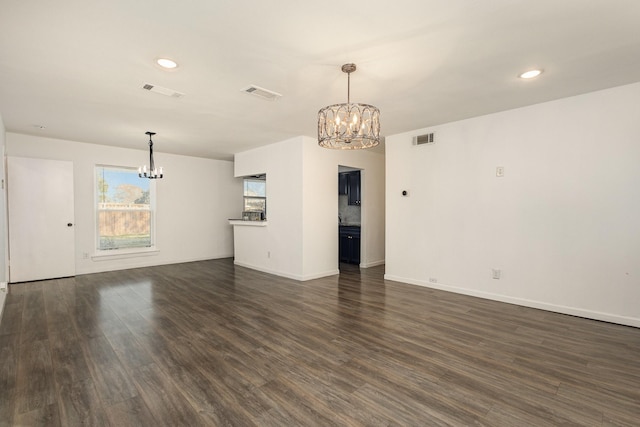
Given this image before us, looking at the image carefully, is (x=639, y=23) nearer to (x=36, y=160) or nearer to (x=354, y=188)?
(x=354, y=188)

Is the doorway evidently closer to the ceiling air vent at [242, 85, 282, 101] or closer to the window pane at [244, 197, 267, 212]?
the window pane at [244, 197, 267, 212]

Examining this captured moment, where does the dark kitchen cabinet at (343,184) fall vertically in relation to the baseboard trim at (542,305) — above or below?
above

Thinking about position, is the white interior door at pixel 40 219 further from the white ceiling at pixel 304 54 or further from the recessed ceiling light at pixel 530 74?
the recessed ceiling light at pixel 530 74

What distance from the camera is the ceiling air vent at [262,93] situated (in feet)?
10.4

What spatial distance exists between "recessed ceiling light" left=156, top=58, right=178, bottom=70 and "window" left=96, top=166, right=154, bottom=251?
458 cm

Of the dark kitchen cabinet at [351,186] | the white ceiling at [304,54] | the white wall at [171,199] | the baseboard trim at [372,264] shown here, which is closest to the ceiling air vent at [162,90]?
the white ceiling at [304,54]

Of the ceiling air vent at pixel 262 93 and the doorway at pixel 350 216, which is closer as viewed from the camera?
the ceiling air vent at pixel 262 93

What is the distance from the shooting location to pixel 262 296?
434 cm

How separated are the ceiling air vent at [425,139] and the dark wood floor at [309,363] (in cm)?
239

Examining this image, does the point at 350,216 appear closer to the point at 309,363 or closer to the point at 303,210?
the point at 303,210

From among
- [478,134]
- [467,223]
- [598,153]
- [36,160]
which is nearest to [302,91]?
[478,134]

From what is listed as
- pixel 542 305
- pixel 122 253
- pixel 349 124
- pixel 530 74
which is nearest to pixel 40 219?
pixel 122 253

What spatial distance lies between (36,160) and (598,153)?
8.30 meters

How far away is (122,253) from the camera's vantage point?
623 centimetres
